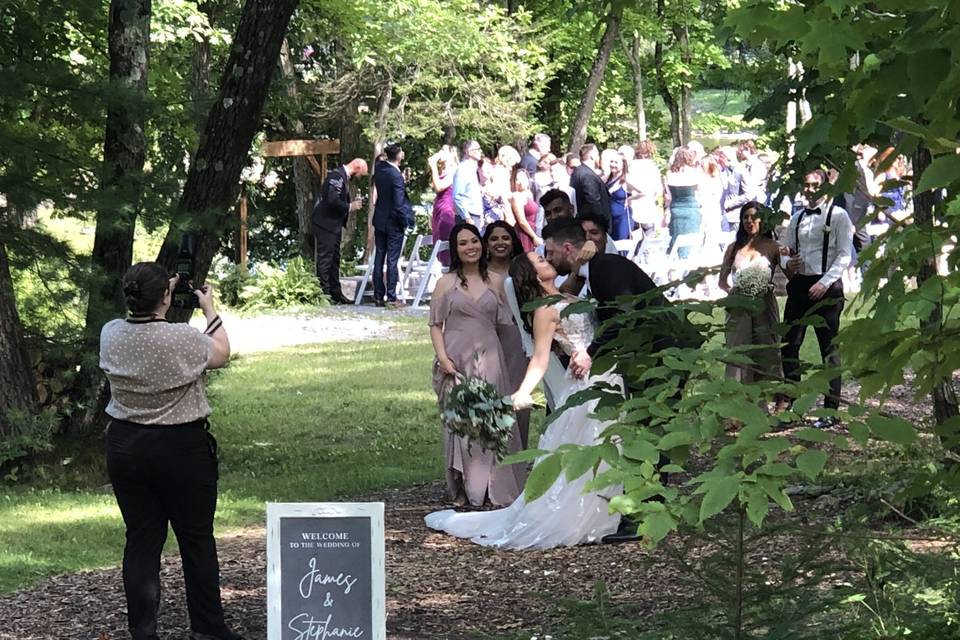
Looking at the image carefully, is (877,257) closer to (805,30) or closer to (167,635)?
(805,30)

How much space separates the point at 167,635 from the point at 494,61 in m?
22.2

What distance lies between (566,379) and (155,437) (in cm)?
353

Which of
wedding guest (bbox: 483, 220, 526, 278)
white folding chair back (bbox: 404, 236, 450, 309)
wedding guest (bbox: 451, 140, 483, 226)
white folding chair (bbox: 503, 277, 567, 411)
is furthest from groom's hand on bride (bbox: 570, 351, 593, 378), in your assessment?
white folding chair back (bbox: 404, 236, 450, 309)

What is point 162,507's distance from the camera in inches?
258

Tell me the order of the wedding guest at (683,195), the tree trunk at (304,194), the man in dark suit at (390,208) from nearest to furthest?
the wedding guest at (683,195), the man in dark suit at (390,208), the tree trunk at (304,194)

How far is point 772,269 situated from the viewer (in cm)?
1179

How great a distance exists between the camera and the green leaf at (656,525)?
11.4 ft

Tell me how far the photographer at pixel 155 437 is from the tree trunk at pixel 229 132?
153 inches

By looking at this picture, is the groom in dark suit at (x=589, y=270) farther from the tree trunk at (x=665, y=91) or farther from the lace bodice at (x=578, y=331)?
the tree trunk at (x=665, y=91)

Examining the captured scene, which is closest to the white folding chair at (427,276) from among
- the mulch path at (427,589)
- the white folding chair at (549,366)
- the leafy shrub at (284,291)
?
the leafy shrub at (284,291)

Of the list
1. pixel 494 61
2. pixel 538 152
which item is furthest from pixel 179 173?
pixel 494 61

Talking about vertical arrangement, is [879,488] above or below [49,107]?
below

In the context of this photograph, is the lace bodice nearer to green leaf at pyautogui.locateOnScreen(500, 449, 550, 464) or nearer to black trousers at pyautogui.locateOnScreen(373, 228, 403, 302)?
green leaf at pyautogui.locateOnScreen(500, 449, 550, 464)

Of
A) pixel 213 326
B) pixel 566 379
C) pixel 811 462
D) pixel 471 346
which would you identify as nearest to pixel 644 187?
pixel 471 346
